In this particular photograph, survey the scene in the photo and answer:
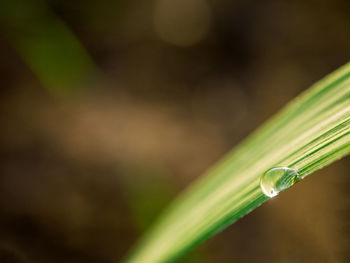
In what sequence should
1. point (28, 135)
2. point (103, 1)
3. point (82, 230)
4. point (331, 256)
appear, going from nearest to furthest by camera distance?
point (331, 256)
point (82, 230)
point (28, 135)
point (103, 1)

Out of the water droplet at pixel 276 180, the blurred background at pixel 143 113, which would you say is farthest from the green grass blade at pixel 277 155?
the blurred background at pixel 143 113

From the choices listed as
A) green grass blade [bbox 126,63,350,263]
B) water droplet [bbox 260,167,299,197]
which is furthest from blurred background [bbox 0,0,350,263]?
water droplet [bbox 260,167,299,197]

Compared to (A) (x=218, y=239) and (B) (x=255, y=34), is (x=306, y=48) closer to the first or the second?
(B) (x=255, y=34)

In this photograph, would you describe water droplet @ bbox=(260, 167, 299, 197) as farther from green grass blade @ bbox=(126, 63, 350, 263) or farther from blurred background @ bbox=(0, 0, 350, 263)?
blurred background @ bbox=(0, 0, 350, 263)

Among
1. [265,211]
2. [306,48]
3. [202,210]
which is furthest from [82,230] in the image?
[306,48]

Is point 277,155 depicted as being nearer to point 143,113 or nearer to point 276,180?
point 276,180

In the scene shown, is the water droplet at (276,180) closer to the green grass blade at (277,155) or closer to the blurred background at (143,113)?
the green grass blade at (277,155)

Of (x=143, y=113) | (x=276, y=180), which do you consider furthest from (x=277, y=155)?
(x=143, y=113)

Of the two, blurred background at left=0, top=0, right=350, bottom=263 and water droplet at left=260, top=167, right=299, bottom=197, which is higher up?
blurred background at left=0, top=0, right=350, bottom=263

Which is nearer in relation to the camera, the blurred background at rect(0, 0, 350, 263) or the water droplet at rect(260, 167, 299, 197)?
the water droplet at rect(260, 167, 299, 197)
